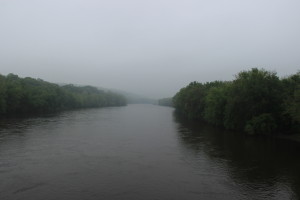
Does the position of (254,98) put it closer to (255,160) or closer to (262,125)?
(262,125)

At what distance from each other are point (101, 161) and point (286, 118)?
109 feet

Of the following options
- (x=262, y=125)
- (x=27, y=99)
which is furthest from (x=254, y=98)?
(x=27, y=99)

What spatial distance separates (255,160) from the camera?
31656 millimetres

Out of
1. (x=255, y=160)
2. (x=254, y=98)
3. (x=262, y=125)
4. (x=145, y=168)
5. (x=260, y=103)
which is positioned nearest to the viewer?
(x=145, y=168)

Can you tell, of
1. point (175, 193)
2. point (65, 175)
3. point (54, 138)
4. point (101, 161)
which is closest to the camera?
point (175, 193)

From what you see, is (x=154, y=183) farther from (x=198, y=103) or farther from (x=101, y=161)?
(x=198, y=103)

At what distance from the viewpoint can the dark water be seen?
21.1 metres

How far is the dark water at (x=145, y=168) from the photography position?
21141mm

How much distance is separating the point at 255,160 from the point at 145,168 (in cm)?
1298

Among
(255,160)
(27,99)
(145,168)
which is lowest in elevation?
(145,168)

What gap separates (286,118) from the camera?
155 feet

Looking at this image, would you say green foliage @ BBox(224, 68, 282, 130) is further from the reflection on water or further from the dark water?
the dark water

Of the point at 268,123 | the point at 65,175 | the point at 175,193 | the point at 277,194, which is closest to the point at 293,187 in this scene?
the point at 277,194

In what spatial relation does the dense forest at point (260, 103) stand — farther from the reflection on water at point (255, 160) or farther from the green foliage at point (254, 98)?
the reflection on water at point (255, 160)
